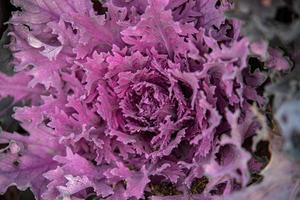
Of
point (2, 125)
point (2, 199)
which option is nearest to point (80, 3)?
point (2, 125)

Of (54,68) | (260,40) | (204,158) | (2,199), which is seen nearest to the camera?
(260,40)

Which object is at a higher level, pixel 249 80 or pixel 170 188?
pixel 249 80

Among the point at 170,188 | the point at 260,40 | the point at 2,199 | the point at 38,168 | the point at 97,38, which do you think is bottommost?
the point at 2,199

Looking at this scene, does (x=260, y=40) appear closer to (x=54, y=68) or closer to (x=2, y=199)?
(x=54, y=68)

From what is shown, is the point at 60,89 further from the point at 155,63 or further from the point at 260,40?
the point at 260,40

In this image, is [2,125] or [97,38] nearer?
[97,38]

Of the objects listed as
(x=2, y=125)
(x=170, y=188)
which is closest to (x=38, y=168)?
(x=2, y=125)

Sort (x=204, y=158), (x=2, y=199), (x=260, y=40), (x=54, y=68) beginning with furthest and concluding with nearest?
(x=2, y=199) → (x=54, y=68) → (x=204, y=158) → (x=260, y=40)
